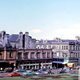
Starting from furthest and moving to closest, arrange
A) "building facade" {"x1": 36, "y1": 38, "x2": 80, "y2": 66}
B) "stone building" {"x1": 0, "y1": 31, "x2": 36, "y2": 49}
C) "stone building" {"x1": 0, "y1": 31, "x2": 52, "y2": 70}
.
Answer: "building facade" {"x1": 36, "y1": 38, "x2": 80, "y2": 66}
"stone building" {"x1": 0, "y1": 31, "x2": 36, "y2": 49}
"stone building" {"x1": 0, "y1": 31, "x2": 52, "y2": 70}

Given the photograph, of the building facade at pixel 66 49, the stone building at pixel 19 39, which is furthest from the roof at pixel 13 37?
the building facade at pixel 66 49

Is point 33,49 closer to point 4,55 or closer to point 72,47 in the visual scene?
point 4,55

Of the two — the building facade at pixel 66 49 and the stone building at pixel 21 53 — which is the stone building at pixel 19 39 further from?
the building facade at pixel 66 49

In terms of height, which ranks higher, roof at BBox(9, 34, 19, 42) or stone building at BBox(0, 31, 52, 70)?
roof at BBox(9, 34, 19, 42)

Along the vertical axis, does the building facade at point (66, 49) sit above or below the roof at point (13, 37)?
below

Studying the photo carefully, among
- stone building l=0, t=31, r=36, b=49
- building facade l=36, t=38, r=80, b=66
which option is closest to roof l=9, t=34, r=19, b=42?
stone building l=0, t=31, r=36, b=49

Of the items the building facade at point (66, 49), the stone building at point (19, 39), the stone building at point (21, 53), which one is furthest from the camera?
the building facade at point (66, 49)

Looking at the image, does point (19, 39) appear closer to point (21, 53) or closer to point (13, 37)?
point (13, 37)

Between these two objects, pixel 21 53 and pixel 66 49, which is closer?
pixel 21 53

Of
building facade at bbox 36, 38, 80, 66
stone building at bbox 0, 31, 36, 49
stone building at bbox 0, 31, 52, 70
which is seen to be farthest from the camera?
building facade at bbox 36, 38, 80, 66

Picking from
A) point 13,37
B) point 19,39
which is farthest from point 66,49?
point 13,37

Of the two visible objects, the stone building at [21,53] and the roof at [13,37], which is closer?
the stone building at [21,53]

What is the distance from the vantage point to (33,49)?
3095cm

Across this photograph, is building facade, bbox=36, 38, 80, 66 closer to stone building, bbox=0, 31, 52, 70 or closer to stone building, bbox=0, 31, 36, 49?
stone building, bbox=0, 31, 52, 70
